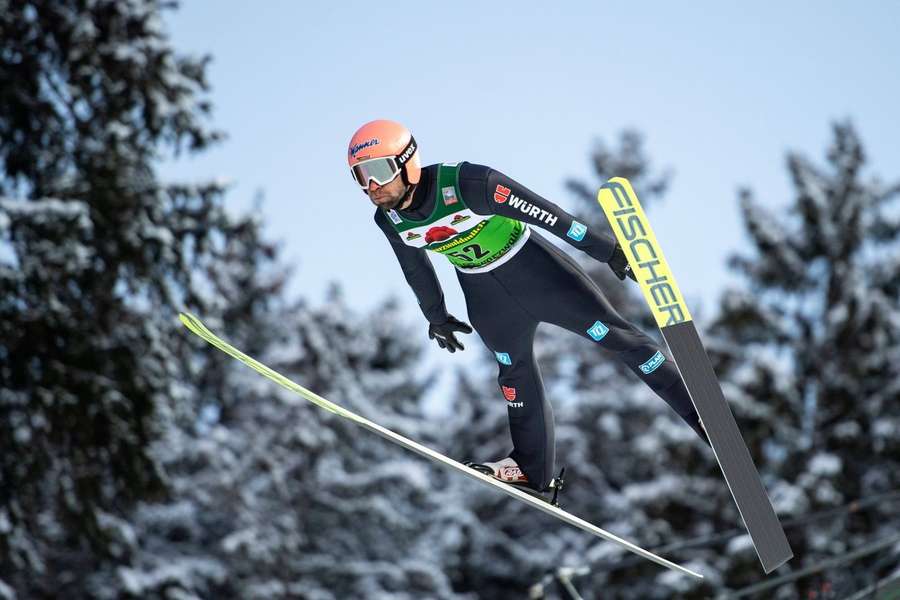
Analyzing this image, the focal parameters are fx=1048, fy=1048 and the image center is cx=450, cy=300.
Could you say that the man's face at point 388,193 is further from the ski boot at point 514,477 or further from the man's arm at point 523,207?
the ski boot at point 514,477

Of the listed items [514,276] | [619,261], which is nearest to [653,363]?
[619,261]

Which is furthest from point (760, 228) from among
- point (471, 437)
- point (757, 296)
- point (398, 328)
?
point (398, 328)

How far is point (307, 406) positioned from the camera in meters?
20.2

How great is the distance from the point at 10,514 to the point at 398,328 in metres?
16.4

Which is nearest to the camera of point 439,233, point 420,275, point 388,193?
point 388,193

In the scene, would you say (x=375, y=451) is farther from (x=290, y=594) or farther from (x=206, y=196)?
(x=206, y=196)

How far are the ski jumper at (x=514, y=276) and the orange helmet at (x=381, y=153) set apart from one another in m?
0.16

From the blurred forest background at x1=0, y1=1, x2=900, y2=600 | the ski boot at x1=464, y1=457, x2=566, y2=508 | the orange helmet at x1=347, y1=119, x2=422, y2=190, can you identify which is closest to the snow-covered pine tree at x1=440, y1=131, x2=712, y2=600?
the blurred forest background at x1=0, y1=1, x2=900, y2=600

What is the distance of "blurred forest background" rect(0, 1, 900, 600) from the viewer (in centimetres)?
1093

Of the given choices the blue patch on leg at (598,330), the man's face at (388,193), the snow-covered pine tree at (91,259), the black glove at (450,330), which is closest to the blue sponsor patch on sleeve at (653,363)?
the blue patch on leg at (598,330)

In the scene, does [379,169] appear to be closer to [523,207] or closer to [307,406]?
[523,207]

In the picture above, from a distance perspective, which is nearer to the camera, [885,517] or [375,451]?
[885,517]

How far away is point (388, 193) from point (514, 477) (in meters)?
1.58

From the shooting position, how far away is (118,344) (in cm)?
1129
